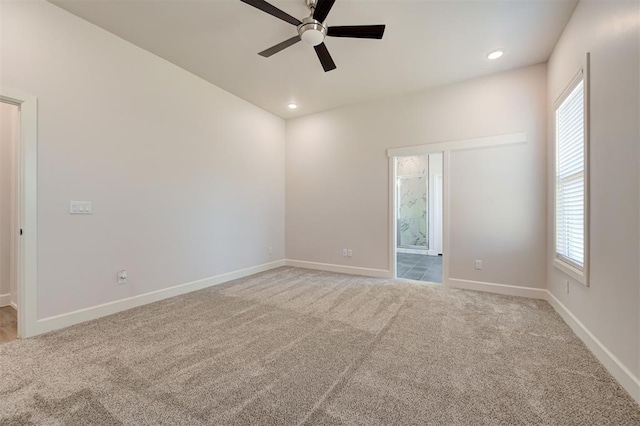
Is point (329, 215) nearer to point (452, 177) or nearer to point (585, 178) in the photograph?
point (452, 177)

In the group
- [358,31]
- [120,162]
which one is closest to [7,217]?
[120,162]

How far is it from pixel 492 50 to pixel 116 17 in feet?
13.1

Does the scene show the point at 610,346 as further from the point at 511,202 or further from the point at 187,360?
the point at 187,360

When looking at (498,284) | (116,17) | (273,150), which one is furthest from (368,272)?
(116,17)

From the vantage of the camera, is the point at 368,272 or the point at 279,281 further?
the point at 368,272

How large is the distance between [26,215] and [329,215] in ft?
12.5

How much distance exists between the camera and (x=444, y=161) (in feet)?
13.1

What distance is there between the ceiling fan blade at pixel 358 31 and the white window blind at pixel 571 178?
181cm

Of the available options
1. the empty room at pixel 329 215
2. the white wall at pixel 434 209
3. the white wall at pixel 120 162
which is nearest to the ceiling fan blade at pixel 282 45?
the empty room at pixel 329 215

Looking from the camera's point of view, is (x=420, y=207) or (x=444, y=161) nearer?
(x=444, y=161)

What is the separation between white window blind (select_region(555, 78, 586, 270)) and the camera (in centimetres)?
242

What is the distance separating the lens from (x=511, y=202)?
11.6 ft

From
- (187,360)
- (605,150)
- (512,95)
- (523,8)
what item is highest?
(523,8)

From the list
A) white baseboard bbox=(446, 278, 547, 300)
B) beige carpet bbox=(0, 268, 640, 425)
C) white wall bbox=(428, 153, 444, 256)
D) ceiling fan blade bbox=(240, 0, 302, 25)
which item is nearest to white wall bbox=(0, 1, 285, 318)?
beige carpet bbox=(0, 268, 640, 425)
